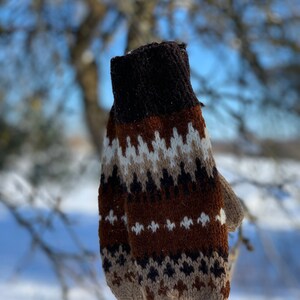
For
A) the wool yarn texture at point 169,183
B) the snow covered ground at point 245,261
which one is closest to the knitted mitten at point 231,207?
the wool yarn texture at point 169,183

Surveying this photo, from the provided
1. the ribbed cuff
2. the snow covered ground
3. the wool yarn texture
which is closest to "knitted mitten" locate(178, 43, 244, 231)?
the wool yarn texture

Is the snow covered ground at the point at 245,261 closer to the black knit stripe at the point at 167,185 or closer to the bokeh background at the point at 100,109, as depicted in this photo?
the bokeh background at the point at 100,109

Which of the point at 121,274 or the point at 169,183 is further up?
the point at 169,183

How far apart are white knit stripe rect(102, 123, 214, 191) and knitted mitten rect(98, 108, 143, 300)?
3.5 inches

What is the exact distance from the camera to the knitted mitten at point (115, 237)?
4.86ft

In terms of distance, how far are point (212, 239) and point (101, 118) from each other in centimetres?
504

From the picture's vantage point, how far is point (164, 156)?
136cm

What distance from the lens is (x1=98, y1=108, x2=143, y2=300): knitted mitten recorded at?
1.48 m

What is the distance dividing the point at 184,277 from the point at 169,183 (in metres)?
0.19

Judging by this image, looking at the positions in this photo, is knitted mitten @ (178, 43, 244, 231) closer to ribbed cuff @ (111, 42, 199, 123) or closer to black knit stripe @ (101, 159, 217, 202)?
black knit stripe @ (101, 159, 217, 202)

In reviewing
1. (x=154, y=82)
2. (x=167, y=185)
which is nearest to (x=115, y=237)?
(x=167, y=185)

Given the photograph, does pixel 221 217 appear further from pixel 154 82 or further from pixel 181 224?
pixel 154 82

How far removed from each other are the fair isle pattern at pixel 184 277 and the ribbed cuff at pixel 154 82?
303 millimetres

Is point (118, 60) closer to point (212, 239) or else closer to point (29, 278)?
point (212, 239)
